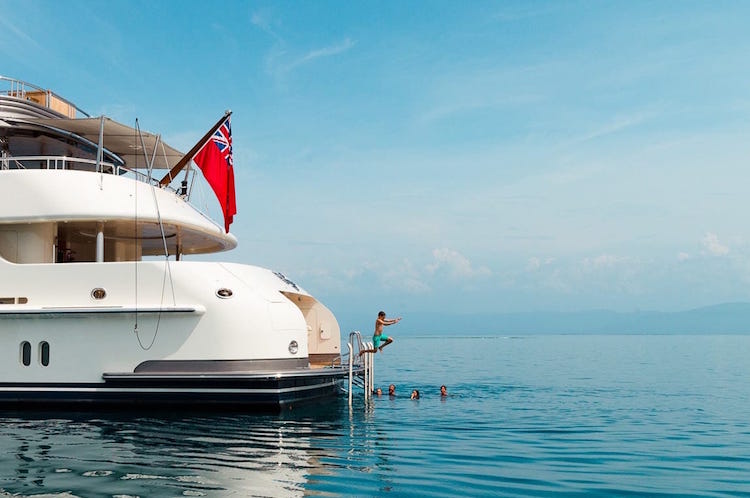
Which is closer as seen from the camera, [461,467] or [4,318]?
[461,467]

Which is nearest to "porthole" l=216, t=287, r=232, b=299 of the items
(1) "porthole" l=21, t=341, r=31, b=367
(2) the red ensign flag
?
(2) the red ensign flag

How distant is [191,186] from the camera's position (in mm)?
17359

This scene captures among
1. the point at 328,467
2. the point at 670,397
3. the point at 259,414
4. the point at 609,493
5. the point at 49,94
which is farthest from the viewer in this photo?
the point at 670,397

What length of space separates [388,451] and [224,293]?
4.65 metres

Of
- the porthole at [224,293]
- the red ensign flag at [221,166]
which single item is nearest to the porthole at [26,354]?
the porthole at [224,293]

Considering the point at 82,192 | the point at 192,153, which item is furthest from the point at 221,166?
the point at 82,192

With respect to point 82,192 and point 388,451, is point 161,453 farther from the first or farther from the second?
point 82,192

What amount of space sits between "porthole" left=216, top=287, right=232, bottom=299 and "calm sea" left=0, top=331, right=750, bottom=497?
2142mm

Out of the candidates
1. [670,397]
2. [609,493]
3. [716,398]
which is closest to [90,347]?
[609,493]

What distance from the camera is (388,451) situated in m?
10.7

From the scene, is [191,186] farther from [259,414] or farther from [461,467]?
[461,467]

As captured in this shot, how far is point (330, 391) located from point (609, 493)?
8.45 meters

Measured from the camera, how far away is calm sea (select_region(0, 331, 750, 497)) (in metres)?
8.60

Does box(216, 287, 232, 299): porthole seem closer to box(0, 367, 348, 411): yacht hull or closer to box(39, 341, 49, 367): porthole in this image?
box(0, 367, 348, 411): yacht hull
